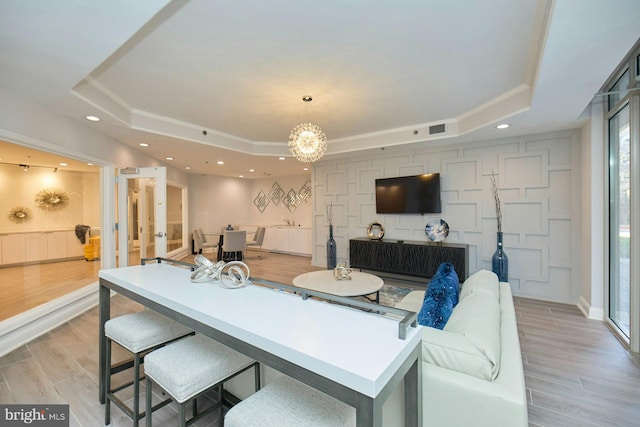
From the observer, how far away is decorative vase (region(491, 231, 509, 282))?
4.04 metres

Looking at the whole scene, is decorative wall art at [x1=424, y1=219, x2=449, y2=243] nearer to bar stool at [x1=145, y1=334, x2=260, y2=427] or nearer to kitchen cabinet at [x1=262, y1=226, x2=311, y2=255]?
kitchen cabinet at [x1=262, y1=226, x2=311, y2=255]

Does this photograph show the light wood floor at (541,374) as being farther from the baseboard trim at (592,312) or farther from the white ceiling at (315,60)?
the white ceiling at (315,60)

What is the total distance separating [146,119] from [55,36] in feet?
7.09

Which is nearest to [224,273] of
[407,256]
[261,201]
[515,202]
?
[407,256]

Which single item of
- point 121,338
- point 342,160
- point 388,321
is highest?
point 342,160

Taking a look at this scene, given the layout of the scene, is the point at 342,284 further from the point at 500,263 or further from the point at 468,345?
the point at 500,263

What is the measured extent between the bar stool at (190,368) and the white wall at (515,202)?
4.25m

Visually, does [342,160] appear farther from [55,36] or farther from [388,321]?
[388,321]

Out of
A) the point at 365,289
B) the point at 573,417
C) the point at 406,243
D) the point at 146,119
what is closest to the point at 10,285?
the point at 146,119

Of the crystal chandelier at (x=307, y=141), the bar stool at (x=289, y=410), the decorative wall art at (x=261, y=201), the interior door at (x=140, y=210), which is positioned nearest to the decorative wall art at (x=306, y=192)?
the decorative wall art at (x=261, y=201)

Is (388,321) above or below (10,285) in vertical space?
above

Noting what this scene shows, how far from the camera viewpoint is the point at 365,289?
123 inches

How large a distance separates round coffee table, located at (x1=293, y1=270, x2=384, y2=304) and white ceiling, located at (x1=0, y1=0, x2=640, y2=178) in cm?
224

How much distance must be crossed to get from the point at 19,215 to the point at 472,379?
22.6 feet
